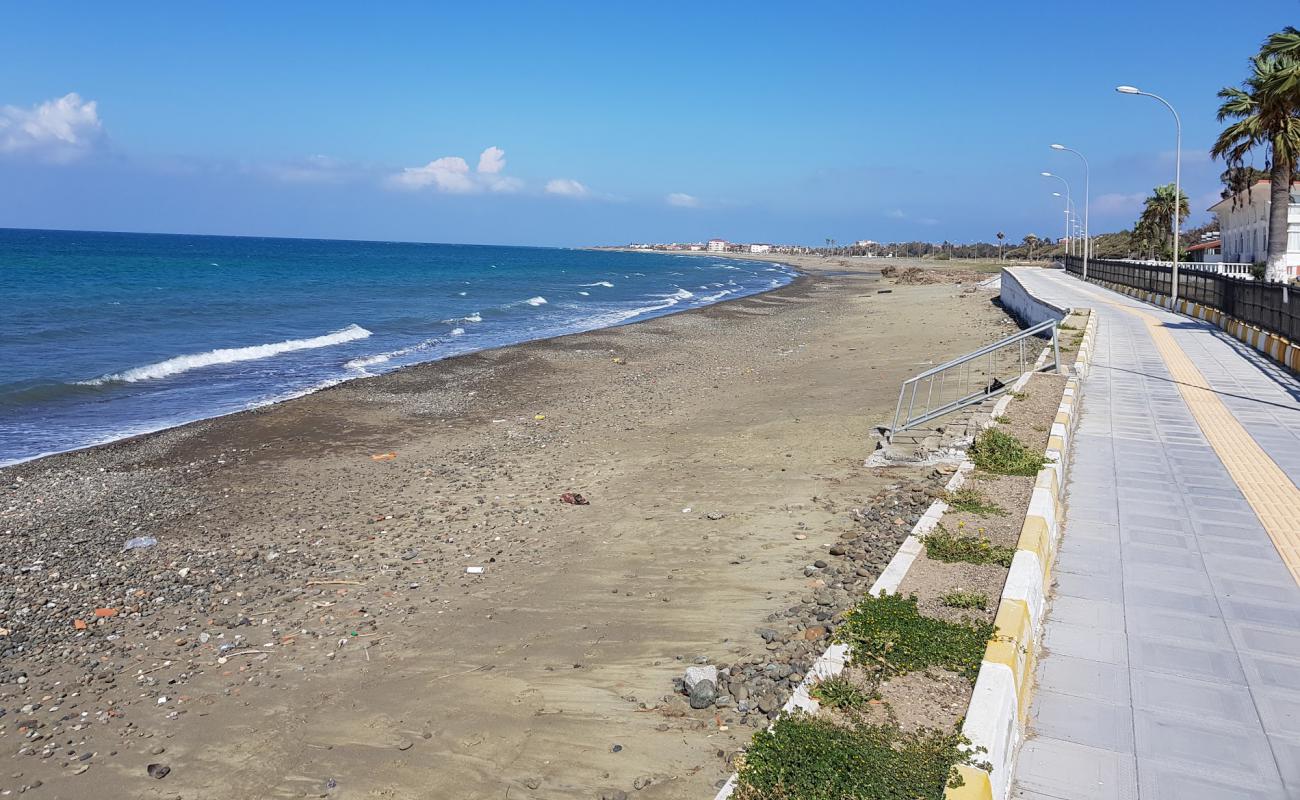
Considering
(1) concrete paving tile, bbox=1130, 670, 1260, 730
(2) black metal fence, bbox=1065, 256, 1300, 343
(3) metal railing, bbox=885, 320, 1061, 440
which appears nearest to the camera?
(1) concrete paving tile, bbox=1130, 670, 1260, 730

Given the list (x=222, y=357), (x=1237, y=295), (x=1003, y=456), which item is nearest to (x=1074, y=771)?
(x=1003, y=456)

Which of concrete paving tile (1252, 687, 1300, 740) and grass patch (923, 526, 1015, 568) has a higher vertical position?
grass patch (923, 526, 1015, 568)

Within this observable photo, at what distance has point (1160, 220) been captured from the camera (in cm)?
6944

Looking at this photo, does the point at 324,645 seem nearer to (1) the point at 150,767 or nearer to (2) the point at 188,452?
(1) the point at 150,767

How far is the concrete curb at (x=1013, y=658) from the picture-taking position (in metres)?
4.01

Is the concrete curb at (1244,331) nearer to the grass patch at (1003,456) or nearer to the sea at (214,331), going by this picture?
the grass patch at (1003,456)

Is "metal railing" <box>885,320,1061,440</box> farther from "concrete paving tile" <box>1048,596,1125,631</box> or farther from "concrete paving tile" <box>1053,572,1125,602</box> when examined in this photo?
"concrete paving tile" <box>1048,596,1125,631</box>

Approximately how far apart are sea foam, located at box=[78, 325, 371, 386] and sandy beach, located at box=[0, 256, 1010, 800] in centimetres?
742

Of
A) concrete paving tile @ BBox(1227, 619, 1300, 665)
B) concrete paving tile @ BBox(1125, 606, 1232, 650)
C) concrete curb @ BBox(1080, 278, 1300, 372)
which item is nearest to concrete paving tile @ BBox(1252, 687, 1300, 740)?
concrete paving tile @ BBox(1227, 619, 1300, 665)

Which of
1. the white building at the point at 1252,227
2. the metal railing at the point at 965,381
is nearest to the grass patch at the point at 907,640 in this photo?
the metal railing at the point at 965,381

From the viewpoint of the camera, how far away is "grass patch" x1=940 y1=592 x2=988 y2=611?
224 inches

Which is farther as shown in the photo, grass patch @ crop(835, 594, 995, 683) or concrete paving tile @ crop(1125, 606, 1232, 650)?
concrete paving tile @ crop(1125, 606, 1232, 650)

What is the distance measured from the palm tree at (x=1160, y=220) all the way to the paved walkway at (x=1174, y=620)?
64794 mm

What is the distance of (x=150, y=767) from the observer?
18.1ft
